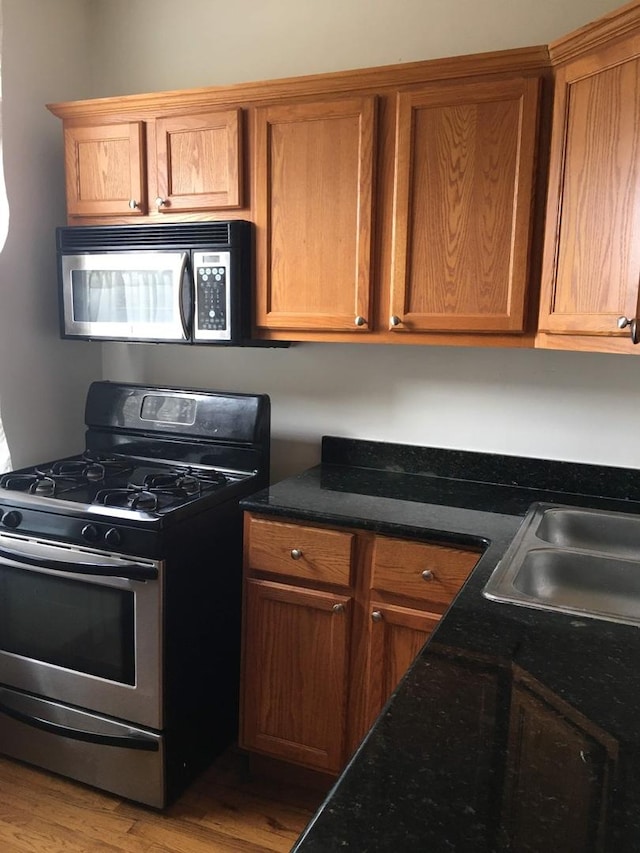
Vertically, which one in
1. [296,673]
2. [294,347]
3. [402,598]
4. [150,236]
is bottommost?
[296,673]

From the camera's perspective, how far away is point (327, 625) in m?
1.99

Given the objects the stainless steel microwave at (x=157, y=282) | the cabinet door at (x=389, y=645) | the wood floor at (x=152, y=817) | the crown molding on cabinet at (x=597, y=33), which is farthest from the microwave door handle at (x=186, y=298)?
the wood floor at (x=152, y=817)

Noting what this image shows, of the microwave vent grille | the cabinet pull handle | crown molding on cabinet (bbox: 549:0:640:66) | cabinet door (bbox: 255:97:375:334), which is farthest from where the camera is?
the microwave vent grille

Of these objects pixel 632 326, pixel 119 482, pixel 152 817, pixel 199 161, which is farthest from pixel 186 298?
pixel 152 817

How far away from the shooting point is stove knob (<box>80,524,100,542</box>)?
6.35 ft

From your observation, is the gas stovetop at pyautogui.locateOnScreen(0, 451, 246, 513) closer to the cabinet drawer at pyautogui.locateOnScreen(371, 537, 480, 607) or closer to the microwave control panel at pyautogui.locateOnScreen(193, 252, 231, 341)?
the microwave control panel at pyautogui.locateOnScreen(193, 252, 231, 341)

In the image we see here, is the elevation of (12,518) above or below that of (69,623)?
above

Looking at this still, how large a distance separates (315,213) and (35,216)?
1.10 m

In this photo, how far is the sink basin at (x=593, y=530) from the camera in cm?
192

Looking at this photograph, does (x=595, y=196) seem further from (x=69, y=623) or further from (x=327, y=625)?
(x=69, y=623)

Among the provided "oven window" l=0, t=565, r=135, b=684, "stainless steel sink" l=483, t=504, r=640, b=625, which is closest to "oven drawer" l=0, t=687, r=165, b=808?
"oven window" l=0, t=565, r=135, b=684

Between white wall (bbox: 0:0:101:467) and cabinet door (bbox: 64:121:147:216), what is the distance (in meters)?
0.19

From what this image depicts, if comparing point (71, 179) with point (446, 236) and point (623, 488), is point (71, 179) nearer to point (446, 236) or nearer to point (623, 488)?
point (446, 236)

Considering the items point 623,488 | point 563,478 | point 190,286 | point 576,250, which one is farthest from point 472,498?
point 190,286
